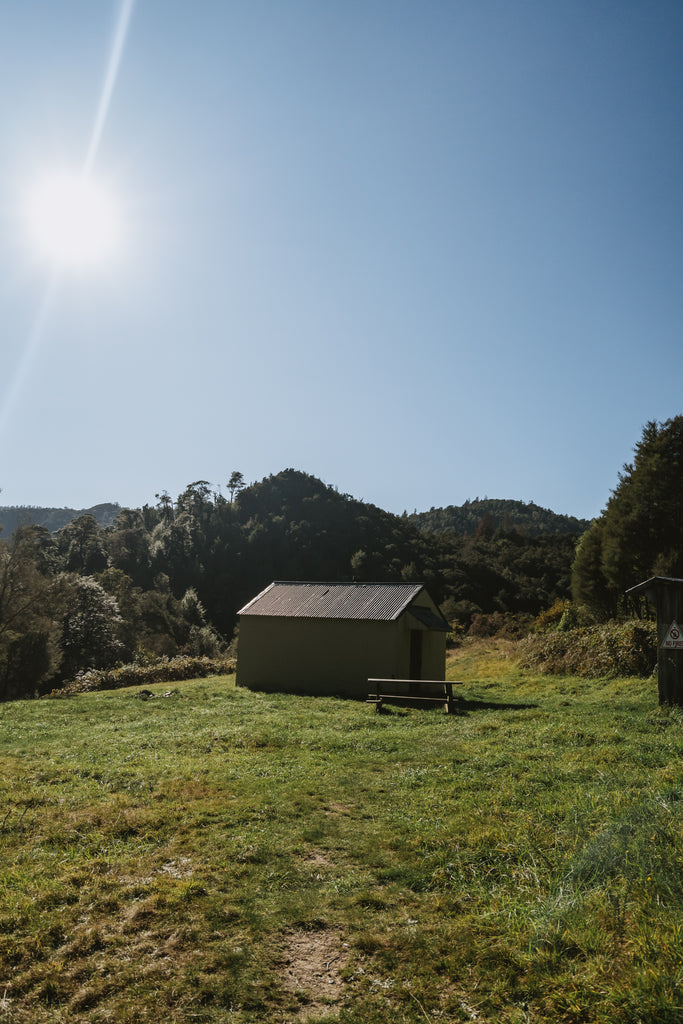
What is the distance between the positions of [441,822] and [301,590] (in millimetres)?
19619

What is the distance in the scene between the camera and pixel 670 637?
12.9 metres

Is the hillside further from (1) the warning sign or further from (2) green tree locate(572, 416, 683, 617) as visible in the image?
(1) the warning sign

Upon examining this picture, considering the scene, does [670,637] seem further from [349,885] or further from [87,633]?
[87,633]

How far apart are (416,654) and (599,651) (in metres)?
6.92

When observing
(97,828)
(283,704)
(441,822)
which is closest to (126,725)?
(283,704)

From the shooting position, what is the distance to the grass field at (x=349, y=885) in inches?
134

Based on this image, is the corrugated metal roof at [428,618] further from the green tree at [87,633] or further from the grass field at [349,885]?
the green tree at [87,633]

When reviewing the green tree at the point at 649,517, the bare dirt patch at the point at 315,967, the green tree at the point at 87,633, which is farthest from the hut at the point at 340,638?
the green tree at the point at 87,633

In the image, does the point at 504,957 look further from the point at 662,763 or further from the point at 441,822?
the point at 662,763

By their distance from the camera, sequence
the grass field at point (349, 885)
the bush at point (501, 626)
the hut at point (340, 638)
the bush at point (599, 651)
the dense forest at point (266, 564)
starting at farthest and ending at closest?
the bush at point (501, 626), the dense forest at point (266, 564), the hut at point (340, 638), the bush at point (599, 651), the grass field at point (349, 885)

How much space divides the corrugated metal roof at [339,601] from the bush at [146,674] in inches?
279

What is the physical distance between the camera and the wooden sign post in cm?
1284

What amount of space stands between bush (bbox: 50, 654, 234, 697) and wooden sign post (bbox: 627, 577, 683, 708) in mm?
21689

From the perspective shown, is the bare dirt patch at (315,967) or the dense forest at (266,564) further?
the dense forest at (266,564)
